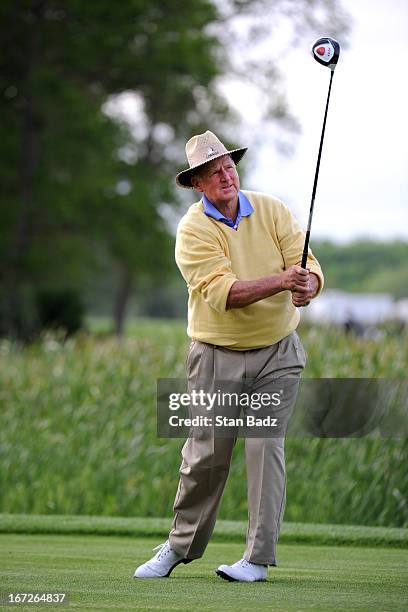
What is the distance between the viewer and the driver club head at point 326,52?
4461mm

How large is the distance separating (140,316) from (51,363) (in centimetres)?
6181

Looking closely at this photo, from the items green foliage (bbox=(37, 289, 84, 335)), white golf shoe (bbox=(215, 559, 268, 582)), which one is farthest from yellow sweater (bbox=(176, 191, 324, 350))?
green foliage (bbox=(37, 289, 84, 335))

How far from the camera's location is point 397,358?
9.52 metres

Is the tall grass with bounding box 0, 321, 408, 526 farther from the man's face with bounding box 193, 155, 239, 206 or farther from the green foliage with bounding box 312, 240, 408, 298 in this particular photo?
the green foliage with bounding box 312, 240, 408, 298

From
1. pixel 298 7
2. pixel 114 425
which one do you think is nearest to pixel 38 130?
pixel 298 7

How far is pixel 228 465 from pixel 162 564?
47 cm

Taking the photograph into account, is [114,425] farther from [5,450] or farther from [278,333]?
[278,333]

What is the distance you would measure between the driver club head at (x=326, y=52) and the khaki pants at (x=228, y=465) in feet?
3.47

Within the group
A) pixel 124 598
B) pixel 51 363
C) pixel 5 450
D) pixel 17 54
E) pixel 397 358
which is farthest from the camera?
pixel 17 54

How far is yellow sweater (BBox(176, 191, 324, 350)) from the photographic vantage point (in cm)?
449

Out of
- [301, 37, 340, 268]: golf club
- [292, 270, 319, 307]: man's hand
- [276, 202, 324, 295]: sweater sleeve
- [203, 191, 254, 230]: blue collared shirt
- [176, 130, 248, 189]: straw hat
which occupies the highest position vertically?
[301, 37, 340, 268]: golf club

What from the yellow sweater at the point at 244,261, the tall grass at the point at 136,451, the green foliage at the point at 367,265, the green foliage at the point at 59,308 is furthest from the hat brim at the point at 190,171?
the green foliage at the point at 367,265

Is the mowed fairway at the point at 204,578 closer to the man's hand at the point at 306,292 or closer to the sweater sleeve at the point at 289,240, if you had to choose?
the man's hand at the point at 306,292

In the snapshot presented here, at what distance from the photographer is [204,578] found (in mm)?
4578
